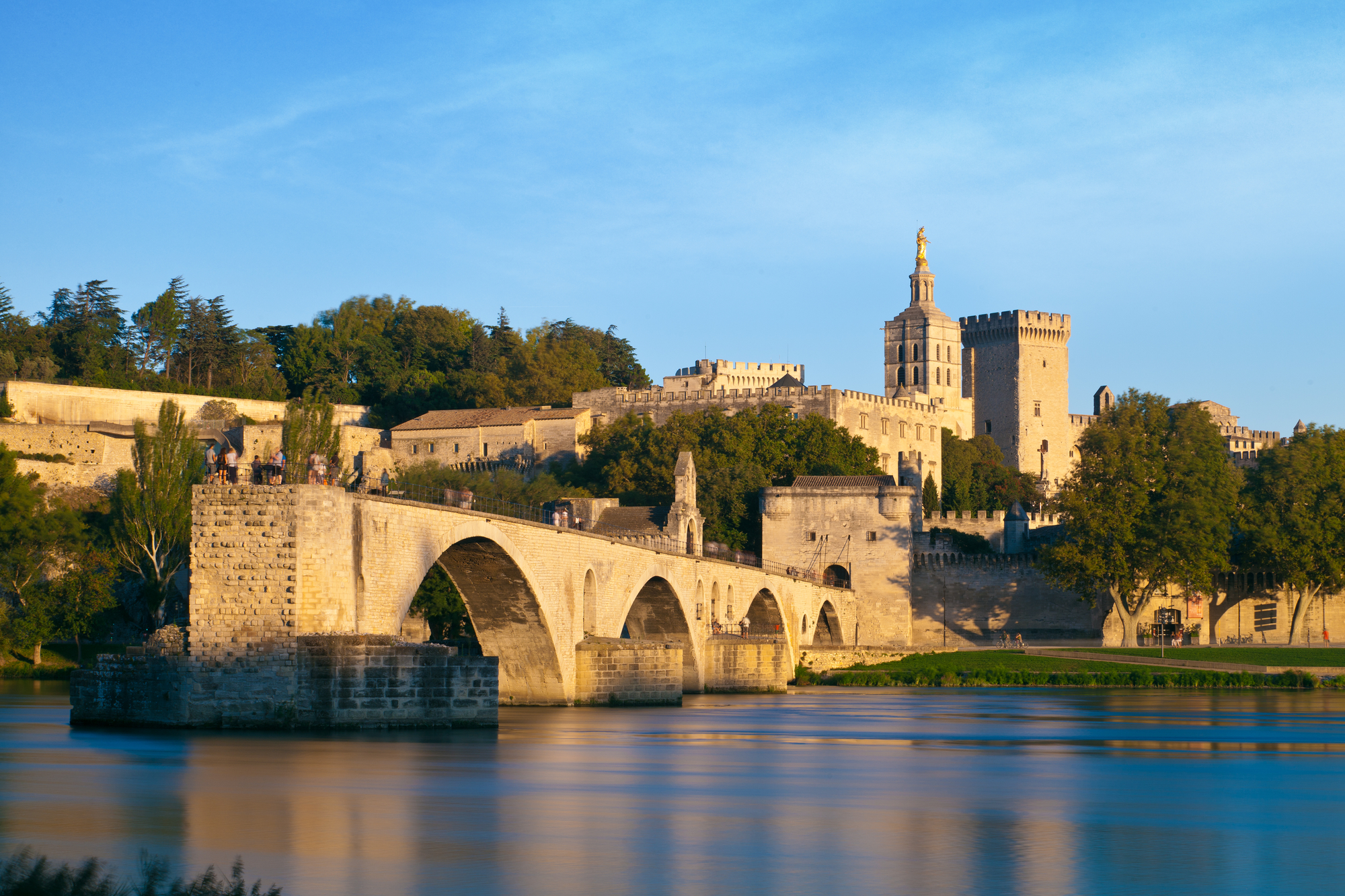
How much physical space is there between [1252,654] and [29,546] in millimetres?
48297

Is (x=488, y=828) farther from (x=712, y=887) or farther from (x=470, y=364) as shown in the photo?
(x=470, y=364)

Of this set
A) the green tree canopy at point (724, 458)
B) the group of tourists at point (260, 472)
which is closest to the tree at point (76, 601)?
the green tree canopy at point (724, 458)

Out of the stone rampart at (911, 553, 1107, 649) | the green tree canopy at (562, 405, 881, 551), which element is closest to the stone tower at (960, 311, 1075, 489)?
the green tree canopy at (562, 405, 881, 551)

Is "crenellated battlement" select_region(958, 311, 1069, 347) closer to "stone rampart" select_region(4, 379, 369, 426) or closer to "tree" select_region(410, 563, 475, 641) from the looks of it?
"stone rampart" select_region(4, 379, 369, 426)

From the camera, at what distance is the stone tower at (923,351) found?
125m

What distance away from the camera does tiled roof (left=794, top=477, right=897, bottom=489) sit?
78.9 m

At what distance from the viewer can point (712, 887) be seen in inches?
659

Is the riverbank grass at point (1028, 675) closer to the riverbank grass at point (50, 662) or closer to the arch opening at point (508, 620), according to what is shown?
the arch opening at point (508, 620)

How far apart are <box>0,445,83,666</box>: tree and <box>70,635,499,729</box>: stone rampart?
29.6 metres

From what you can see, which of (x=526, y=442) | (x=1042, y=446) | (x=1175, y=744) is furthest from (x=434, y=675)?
(x=1042, y=446)

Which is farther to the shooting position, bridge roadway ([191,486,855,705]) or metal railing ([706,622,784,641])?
metal railing ([706,622,784,641])

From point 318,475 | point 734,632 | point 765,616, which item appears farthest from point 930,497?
point 318,475

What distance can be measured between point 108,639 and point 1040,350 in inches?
3070

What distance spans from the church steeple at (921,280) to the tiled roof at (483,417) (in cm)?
4346
